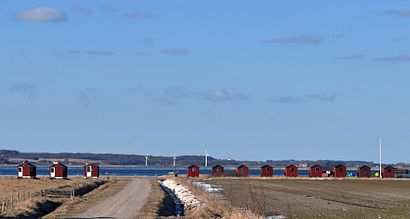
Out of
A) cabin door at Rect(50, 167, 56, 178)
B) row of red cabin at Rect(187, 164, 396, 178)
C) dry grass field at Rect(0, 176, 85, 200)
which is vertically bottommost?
dry grass field at Rect(0, 176, 85, 200)

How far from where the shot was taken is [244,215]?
1548 inches

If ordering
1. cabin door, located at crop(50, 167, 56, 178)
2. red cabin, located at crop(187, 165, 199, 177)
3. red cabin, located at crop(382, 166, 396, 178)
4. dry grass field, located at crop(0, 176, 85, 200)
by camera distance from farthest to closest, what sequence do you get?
red cabin, located at crop(382, 166, 396, 178) < red cabin, located at crop(187, 165, 199, 177) < cabin door, located at crop(50, 167, 56, 178) < dry grass field, located at crop(0, 176, 85, 200)

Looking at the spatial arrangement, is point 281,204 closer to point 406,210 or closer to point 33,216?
point 406,210

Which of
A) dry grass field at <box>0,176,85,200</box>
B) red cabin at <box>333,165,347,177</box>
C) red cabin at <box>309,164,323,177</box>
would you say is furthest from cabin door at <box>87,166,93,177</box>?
red cabin at <box>333,165,347,177</box>

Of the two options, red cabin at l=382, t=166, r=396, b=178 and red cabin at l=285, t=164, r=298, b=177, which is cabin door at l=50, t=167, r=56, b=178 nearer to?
red cabin at l=285, t=164, r=298, b=177

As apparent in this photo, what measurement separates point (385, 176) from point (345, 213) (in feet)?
399

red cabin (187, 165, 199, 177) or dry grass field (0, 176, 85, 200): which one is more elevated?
red cabin (187, 165, 199, 177)

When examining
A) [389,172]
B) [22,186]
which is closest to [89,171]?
[389,172]

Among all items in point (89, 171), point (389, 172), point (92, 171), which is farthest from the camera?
point (389, 172)

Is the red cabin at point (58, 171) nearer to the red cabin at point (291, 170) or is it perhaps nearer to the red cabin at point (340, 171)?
the red cabin at point (291, 170)

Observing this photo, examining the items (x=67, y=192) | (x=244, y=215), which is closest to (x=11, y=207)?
(x=244, y=215)

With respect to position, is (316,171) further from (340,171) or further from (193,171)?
(193,171)

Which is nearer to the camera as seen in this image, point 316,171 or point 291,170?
point 291,170

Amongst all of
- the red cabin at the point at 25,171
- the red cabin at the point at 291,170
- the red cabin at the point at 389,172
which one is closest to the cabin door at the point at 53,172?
the red cabin at the point at 25,171
